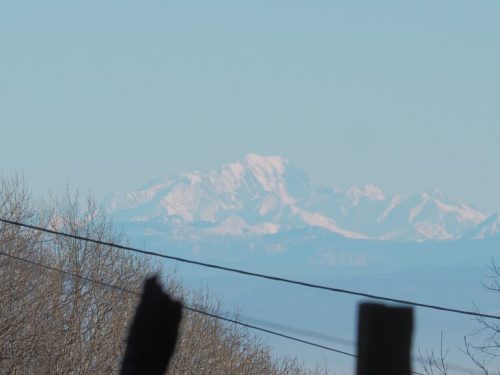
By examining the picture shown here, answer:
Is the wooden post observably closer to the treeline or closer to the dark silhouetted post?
the dark silhouetted post

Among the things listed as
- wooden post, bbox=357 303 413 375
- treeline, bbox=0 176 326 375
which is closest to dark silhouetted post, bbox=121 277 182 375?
wooden post, bbox=357 303 413 375

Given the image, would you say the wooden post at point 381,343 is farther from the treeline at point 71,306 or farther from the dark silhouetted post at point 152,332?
the treeline at point 71,306

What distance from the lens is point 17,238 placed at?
1555 inches

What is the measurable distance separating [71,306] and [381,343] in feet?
125

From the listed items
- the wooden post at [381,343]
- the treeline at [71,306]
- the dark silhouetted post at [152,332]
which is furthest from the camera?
the treeline at [71,306]

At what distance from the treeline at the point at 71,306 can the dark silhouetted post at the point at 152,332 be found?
93.3 feet

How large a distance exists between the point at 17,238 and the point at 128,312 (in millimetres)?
6194

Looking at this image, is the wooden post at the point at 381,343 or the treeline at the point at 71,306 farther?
the treeline at the point at 71,306

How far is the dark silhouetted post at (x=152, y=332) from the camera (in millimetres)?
4457

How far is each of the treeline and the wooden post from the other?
28.8 m

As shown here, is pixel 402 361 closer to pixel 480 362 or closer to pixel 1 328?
pixel 480 362

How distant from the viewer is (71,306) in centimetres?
4162

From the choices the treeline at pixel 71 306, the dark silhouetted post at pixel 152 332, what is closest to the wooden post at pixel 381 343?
the dark silhouetted post at pixel 152 332

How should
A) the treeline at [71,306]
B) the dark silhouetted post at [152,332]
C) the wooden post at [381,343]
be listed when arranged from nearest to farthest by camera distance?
the wooden post at [381,343], the dark silhouetted post at [152,332], the treeline at [71,306]
